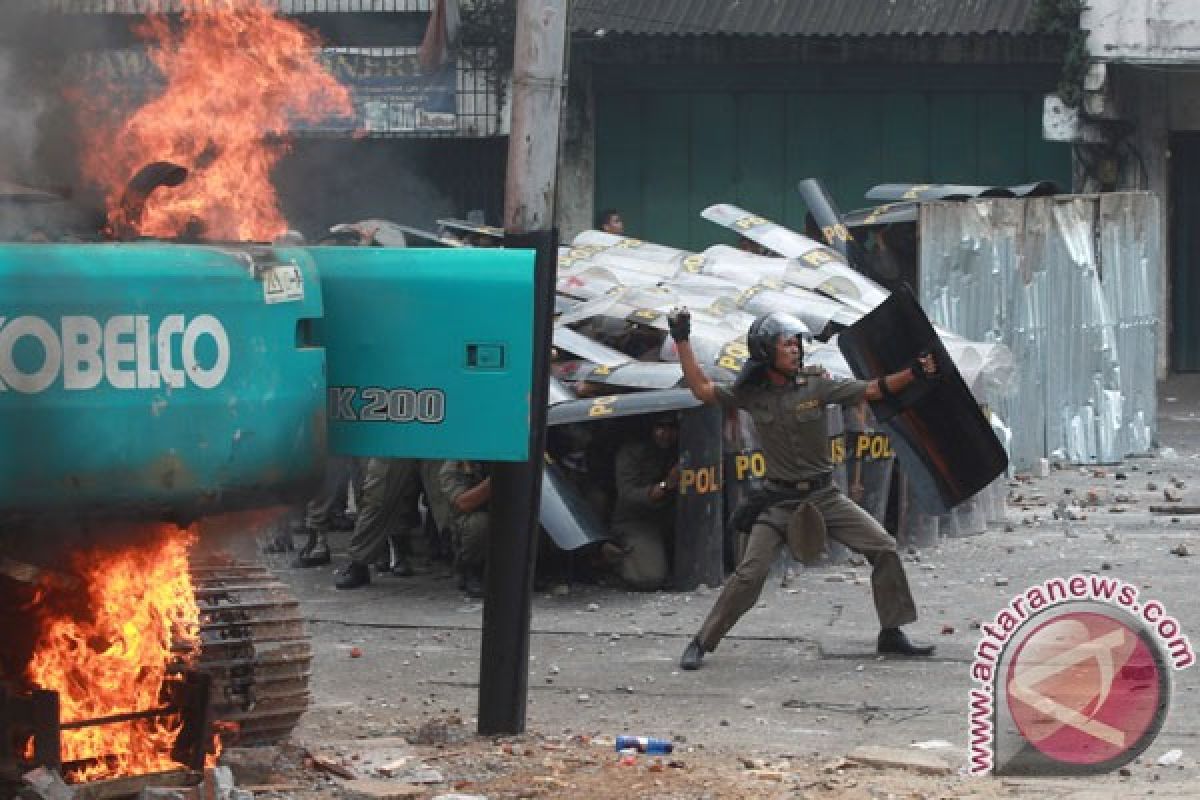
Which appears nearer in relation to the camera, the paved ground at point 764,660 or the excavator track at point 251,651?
the excavator track at point 251,651

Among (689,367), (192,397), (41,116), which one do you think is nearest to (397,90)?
(689,367)

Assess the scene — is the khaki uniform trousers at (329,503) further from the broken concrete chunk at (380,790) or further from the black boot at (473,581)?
the broken concrete chunk at (380,790)

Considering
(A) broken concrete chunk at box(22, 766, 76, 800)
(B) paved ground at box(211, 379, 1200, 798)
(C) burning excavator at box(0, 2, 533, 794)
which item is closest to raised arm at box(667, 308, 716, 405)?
(B) paved ground at box(211, 379, 1200, 798)

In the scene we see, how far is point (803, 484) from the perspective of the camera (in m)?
11.3

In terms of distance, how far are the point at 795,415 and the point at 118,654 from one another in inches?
173

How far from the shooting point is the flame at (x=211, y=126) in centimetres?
771

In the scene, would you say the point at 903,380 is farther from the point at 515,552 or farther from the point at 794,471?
the point at 515,552

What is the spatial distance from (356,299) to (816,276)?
975 cm

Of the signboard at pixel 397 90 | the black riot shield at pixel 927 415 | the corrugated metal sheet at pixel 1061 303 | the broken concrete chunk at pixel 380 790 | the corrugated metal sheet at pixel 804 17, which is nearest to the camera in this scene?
the broken concrete chunk at pixel 380 790

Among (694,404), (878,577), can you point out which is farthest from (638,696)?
(694,404)

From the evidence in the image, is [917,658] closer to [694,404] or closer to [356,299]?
[694,404]

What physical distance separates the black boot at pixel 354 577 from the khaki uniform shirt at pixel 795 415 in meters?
3.30

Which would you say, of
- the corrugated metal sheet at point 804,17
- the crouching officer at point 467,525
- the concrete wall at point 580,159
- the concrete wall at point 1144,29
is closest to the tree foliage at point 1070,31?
the concrete wall at point 1144,29

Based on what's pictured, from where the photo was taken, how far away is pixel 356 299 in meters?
7.71
